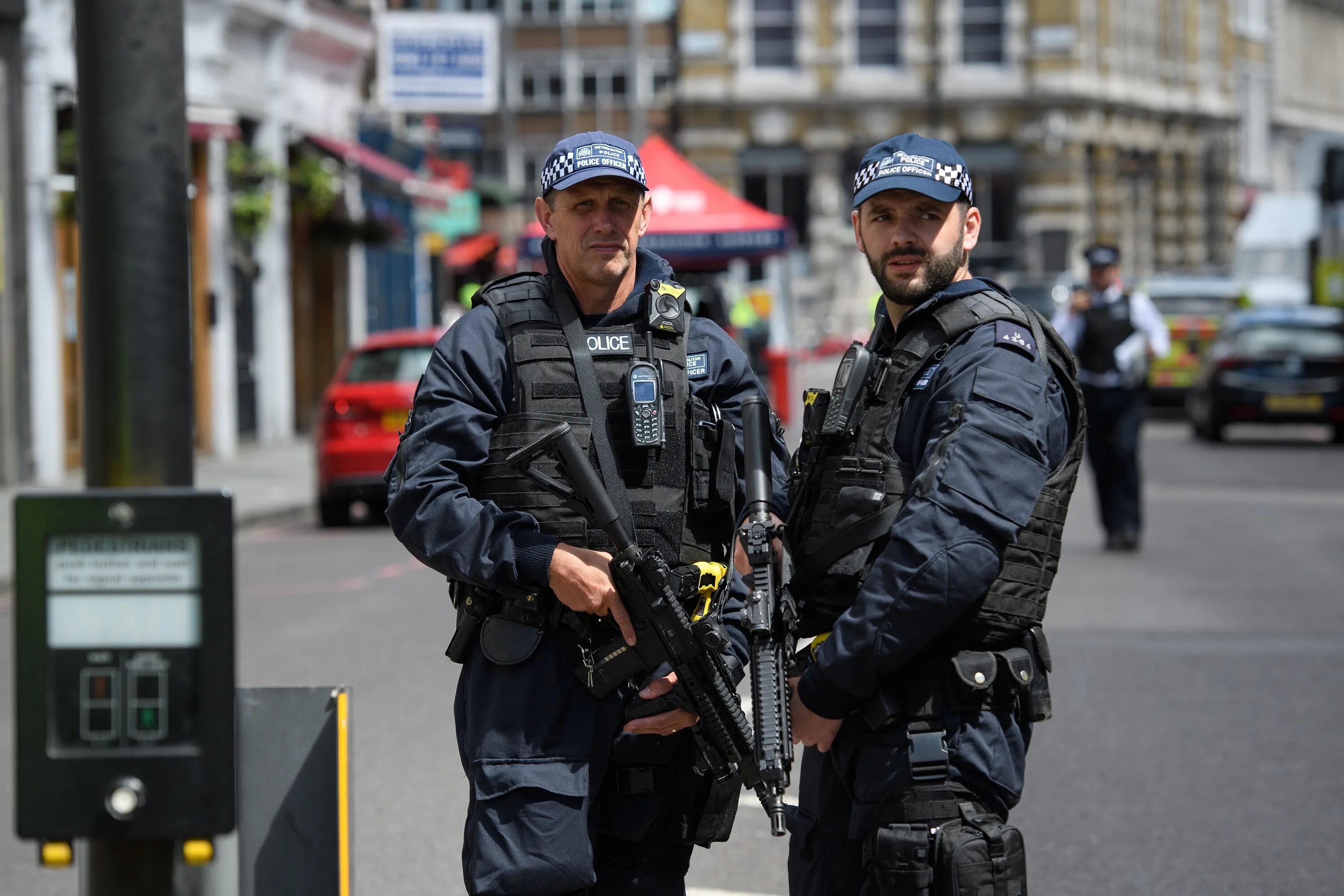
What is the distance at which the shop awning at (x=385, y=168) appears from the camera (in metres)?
27.3

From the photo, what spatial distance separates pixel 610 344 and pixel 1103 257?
9653 millimetres

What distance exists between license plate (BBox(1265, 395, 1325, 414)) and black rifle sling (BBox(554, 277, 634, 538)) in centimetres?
2013

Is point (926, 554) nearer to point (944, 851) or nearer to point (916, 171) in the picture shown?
point (944, 851)

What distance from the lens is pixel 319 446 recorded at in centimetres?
1616

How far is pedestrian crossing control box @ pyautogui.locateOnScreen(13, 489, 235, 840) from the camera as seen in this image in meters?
2.58

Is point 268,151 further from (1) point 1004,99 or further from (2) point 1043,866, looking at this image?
(1) point 1004,99

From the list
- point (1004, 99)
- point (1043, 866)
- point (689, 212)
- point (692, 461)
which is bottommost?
point (1043, 866)

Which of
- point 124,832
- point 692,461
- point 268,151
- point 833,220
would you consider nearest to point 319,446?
point 268,151

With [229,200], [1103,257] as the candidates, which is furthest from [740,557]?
[229,200]

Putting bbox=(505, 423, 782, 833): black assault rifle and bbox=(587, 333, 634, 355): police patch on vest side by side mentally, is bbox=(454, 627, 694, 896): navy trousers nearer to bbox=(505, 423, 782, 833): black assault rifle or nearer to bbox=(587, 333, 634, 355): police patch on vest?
bbox=(505, 423, 782, 833): black assault rifle

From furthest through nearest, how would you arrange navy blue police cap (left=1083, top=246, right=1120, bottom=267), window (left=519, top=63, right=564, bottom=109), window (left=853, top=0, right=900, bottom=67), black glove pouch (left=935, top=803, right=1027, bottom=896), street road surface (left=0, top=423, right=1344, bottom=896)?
window (left=519, top=63, right=564, bottom=109), window (left=853, top=0, right=900, bottom=67), navy blue police cap (left=1083, top=246, right=1120, bottom=267), street road surface (left=0, top=423, right=1344, bottom=896), black glove pouch (left=935, top=803, right=1027, bottom=896)

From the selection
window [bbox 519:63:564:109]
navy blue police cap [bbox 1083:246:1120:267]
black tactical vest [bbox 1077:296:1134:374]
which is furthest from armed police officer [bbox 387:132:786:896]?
window [bbox 519:63:564:109]

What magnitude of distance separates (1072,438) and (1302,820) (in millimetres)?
3230

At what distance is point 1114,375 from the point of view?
12.9m
